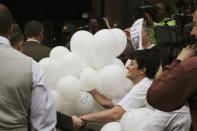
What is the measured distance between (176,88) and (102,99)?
1406 mm

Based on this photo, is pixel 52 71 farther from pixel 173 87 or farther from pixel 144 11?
pixel 173 87

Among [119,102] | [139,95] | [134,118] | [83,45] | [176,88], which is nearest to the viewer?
[176,88]

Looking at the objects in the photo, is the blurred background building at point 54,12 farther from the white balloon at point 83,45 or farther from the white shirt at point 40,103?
the white shirt at point 40,103

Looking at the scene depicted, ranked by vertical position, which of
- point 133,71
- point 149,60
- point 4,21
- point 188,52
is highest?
point 4,21

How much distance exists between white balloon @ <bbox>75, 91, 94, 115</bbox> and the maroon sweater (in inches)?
49.4

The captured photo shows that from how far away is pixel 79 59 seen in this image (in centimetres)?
341

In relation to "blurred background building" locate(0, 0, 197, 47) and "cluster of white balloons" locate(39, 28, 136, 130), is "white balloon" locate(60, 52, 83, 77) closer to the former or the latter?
"cluster of white balloons" locate(39, 28, 136, 130)

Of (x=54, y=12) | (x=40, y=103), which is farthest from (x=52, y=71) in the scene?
(x=54, y=12)

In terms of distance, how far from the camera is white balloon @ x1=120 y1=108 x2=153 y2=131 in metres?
2.84

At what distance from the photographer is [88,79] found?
10.9ft

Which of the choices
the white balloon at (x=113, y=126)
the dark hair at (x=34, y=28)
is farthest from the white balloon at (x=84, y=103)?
the dark hair at (x=34, y=28)

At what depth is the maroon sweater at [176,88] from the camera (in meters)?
2.04

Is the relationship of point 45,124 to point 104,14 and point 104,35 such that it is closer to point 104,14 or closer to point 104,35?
point 104,35

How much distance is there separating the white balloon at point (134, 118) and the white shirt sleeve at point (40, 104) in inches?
24.9
